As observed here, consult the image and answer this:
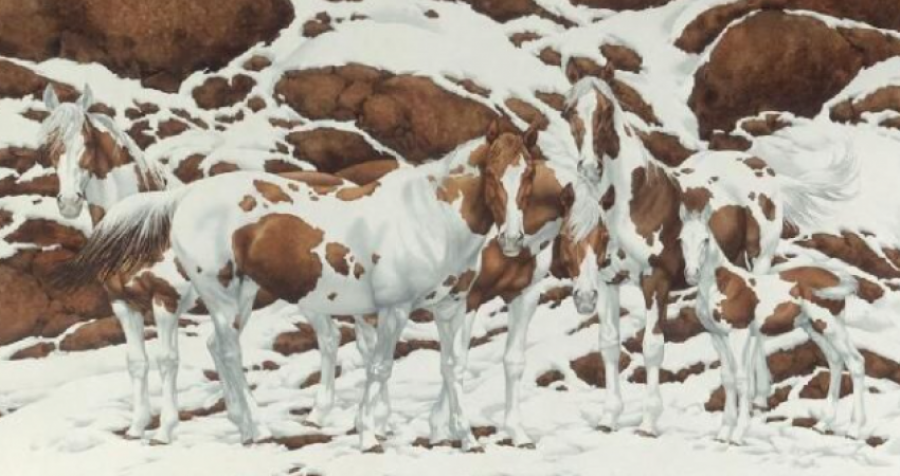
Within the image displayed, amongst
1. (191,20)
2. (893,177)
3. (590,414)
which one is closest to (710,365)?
(590,414)

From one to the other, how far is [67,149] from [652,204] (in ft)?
4.89

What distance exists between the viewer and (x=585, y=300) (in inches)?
109

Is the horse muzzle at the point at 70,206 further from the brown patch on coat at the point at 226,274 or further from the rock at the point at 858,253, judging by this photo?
the rock at the point at 858,253

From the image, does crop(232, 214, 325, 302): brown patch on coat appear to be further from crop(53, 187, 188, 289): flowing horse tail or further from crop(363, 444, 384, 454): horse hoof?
crop(363, 444, 384, 454): horse hoof

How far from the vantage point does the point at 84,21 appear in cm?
298

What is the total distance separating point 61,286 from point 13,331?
17cm

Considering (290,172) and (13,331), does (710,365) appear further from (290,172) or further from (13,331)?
(13,331)

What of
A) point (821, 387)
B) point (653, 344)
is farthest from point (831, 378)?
point (653, 344)

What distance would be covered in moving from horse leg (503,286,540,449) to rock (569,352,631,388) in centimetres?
14

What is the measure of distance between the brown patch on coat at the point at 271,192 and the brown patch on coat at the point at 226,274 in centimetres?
19

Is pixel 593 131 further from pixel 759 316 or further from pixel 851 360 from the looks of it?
pixel 851 360

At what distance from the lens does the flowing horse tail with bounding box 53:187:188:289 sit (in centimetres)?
276


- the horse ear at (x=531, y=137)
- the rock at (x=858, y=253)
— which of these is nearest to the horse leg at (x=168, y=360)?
the horse ear at (x=531, y=137)

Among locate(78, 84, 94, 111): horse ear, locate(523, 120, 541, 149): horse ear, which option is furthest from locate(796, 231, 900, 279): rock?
locate(78, 84, 94, 111): horse ear
